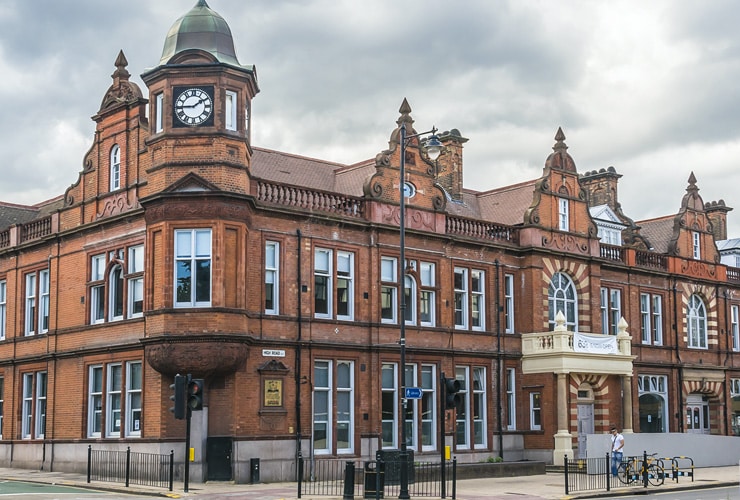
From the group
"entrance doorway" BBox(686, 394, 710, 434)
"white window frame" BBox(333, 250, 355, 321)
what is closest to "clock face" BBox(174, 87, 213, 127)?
"white window frame" BBox(333, 250, 355, 321)

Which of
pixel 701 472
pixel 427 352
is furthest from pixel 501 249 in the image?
pixel 701 472

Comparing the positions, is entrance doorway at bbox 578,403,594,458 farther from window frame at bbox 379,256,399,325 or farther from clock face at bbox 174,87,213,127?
clock face at bbox 174,87,213,127

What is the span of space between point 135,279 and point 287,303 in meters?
5.11

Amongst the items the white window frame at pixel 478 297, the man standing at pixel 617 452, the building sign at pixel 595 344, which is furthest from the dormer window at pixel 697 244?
the man standing at pixel 617 452

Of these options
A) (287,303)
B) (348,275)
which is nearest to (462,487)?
(287,303)

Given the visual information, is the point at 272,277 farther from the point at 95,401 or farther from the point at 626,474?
the point at 626,474

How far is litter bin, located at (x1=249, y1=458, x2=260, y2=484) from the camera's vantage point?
3194 cm

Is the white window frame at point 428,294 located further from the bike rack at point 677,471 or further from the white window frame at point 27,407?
the white window frame at point 27,407

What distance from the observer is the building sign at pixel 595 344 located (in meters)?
41.6

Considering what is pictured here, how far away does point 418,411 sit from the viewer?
3859cm

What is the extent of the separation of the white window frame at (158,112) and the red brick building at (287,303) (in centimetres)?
8

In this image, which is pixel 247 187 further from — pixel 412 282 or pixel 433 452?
pixel 433 452

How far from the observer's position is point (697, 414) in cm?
5088

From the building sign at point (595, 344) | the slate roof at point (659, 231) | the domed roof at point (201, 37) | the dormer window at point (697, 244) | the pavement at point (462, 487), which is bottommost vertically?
the pavement at point (462, 487)
